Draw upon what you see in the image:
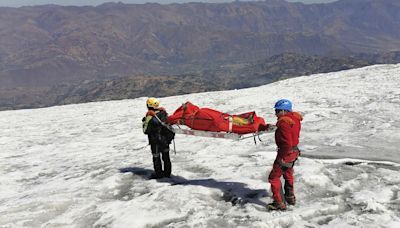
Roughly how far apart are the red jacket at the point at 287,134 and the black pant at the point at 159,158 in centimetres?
380

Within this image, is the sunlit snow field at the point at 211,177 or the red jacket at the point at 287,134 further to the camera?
the sunlit snow field at the point at 211,177

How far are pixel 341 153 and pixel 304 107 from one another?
8795 mm

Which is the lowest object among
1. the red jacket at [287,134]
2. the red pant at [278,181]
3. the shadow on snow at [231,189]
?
the shadow on snow at [231,189]

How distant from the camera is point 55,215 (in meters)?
9.33

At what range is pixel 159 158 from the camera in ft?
36.5

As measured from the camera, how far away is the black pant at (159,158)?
36.2 feet

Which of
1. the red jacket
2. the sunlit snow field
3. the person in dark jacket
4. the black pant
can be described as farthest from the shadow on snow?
the red jacket

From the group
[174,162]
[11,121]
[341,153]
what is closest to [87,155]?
[174,162]

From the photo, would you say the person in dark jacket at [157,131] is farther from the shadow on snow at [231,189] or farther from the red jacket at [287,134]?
the red jacket at [287,134]

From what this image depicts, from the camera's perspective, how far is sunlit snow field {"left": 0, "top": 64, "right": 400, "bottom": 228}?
8.33m

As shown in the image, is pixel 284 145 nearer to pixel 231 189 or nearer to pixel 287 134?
pixel 287 134

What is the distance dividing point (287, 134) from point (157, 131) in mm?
4048

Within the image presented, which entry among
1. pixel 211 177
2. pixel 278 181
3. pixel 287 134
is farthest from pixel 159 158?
pixel 287 134

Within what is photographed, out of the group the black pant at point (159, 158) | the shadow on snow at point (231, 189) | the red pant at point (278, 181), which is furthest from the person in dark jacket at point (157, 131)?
the red pant at point (278, 181)
